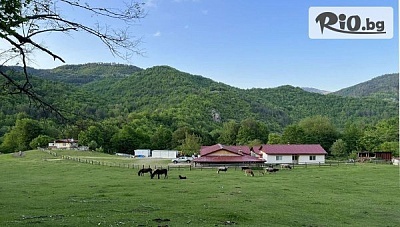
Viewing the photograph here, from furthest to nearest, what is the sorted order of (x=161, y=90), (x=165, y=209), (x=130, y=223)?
(x=161, y=90) → (x=165, y=209) → (x=130, y=223)

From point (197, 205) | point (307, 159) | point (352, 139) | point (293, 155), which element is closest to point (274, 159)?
point (293, 155)

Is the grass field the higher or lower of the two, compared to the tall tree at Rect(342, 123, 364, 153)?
lower

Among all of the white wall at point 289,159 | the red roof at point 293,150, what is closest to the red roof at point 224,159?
the white wall at point 289,159

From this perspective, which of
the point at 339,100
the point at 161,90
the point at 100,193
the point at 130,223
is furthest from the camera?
the point at 339,100

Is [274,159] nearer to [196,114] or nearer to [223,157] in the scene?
[223,157]

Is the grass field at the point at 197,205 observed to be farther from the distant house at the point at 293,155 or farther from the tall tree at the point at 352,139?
the tall tree at the point at 352,139

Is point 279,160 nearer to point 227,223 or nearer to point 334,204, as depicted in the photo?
point 334,204

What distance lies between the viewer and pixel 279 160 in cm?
6003

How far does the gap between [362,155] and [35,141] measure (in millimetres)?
68292

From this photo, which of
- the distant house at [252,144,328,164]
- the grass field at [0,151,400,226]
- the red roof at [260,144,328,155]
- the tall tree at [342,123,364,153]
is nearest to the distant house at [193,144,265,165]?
the distant house at [252,144,328,164]

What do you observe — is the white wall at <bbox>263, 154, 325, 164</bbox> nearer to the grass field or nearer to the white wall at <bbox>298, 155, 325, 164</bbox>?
the white wall at <bbox>298, 155, 325, 164</bbox>

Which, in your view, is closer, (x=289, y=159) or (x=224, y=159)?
(x=224, y=159)

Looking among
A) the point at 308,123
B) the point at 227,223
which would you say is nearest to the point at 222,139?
the point at 308,123

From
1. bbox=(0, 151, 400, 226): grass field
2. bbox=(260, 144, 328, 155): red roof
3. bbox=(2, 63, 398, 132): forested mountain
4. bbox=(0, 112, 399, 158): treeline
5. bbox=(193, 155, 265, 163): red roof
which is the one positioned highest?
bbox=(2, 63, 398, 132): forested mountain
